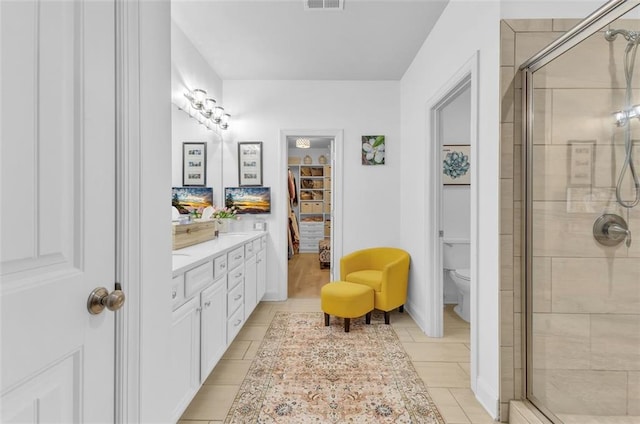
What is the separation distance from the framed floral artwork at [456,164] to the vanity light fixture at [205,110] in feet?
8.44

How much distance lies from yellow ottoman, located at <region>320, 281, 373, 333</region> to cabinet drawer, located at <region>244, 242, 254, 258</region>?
78 centimetres

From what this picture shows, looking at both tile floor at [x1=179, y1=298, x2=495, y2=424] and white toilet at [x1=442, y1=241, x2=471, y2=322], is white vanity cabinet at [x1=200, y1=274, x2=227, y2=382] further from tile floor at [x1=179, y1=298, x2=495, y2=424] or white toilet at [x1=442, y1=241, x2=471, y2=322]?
white toilet at [x1=442, y1=241, x2=471, y2=322]

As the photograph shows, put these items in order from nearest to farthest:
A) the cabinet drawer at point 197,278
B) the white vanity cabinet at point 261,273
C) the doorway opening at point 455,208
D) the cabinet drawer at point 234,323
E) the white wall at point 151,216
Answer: the white wall at point 151,216 < the cabinet drawer at point 197,278 < the doorway opening at point 455,208 < the cabinet drawer at point 234,323 < the white vanity cabinet at point 261,273

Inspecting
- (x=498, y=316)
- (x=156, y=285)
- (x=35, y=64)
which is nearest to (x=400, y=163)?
(x=498, y=316)

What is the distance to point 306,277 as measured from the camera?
5.01 meters

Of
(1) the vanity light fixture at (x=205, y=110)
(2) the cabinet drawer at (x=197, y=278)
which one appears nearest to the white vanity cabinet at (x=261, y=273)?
(2) the cabinet drawer at (x=197, y=278)

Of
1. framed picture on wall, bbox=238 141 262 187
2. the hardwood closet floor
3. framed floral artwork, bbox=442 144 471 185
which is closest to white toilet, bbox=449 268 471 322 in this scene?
framed floral artwork, bbox=442 144 471 185

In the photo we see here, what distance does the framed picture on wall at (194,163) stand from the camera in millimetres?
3152

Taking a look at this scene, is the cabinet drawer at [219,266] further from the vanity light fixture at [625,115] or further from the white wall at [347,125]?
the vanity light fixture at [625,115]

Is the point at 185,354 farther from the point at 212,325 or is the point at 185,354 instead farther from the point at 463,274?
the point at 463,274

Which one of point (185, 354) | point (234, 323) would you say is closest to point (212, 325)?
point (185, 354)

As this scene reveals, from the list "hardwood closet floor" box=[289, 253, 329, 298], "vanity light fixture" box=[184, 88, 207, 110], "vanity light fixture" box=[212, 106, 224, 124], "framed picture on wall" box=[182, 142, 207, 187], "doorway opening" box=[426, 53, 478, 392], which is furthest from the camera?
"hardwood closet floor" box=[289, 253, 329, 298]

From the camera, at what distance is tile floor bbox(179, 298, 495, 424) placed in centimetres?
177

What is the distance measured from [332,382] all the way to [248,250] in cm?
138
